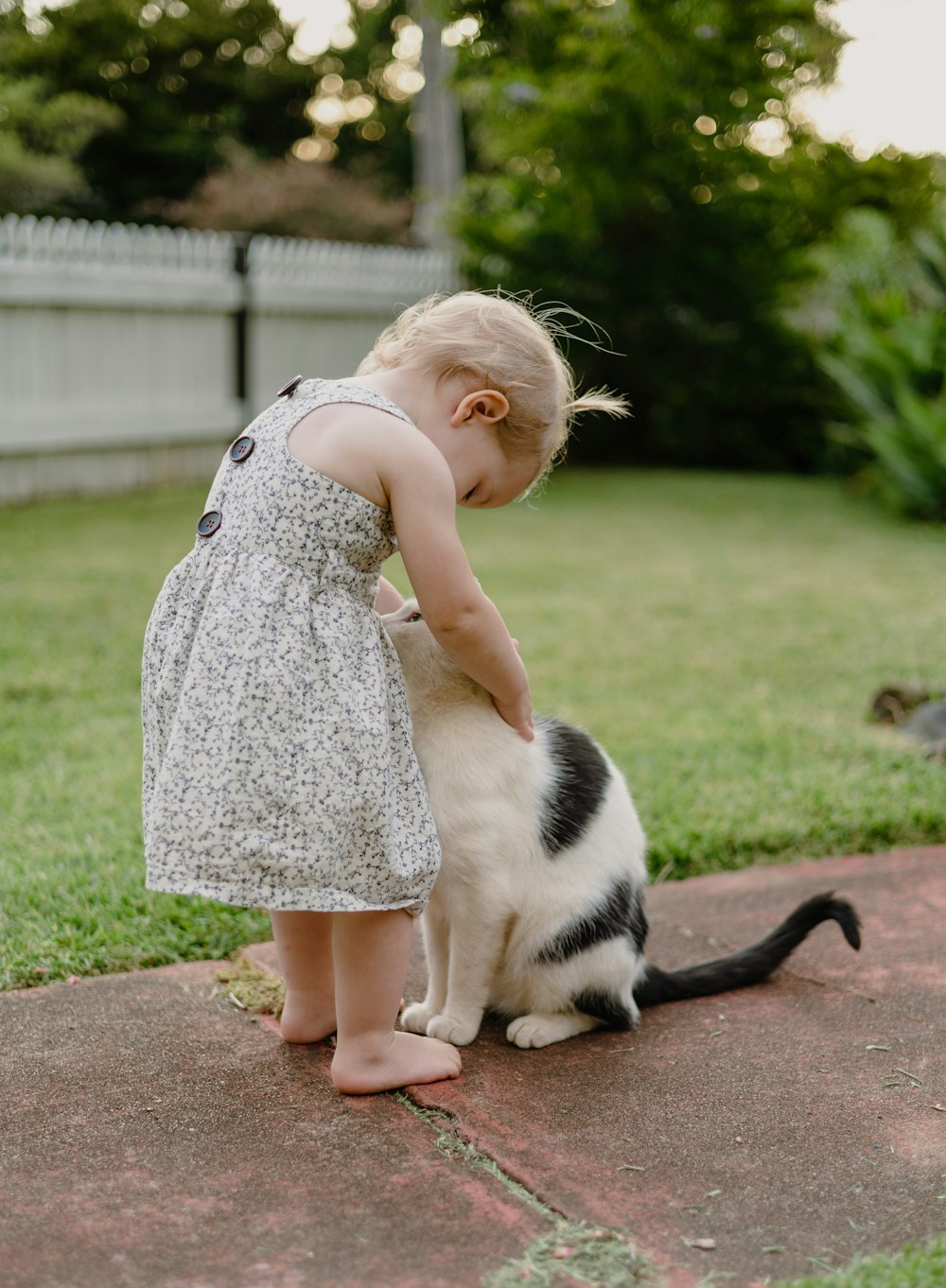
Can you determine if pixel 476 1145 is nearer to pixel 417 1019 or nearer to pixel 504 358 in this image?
pixel 417 1019

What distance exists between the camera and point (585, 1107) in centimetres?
210

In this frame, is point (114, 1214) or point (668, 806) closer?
point (114, 1214)

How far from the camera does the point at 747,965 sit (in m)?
2.53

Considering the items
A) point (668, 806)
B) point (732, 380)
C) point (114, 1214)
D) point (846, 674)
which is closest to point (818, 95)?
point (732, 380)

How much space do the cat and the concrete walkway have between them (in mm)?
84

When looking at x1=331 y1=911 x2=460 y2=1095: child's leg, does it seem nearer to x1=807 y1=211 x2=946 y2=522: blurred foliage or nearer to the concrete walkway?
the concrete walkway

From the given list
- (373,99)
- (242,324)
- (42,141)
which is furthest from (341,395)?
(373,99)

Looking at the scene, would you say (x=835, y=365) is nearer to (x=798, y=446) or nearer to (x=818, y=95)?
Result: (x=798, y=446)

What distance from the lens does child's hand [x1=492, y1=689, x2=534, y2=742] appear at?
2.24 metres

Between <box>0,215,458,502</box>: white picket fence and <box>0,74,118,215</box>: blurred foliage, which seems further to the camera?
<box>0,74,118,215</box>: blurred foliage

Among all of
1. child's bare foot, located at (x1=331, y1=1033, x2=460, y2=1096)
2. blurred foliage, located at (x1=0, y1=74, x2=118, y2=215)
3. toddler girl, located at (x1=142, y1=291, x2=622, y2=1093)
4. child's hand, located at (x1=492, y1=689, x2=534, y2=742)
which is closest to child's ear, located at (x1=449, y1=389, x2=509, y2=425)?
toddler girl, located at (x1=142, y1=291, x2=622, y2=1093)

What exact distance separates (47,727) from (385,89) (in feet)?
77.0

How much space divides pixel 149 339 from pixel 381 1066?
835cm

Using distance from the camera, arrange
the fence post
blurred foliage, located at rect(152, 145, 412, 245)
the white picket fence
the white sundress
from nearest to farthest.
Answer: the white sundress → the white picket fence → the fence post → blurred foliage, located at rect(152, 145, 412, 245)
